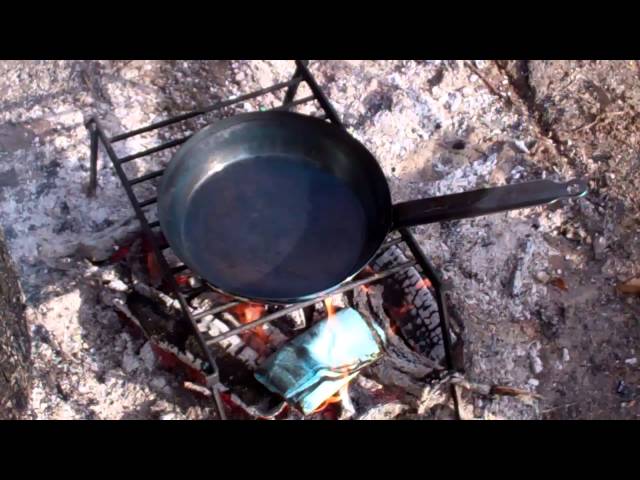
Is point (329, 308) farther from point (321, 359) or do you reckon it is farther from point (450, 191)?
point (450, 191)

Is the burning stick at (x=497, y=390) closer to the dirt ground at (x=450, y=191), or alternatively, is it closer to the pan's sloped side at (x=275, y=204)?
the dirt ground at (x=450, y=191)

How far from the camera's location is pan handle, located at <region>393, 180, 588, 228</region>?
75.6 inches

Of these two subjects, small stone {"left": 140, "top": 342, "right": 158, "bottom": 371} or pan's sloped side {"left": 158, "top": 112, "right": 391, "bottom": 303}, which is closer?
pan's sloped side {"left": 158, "top": 112, "right": 391, "bottom": 303}

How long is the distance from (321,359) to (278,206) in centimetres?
57

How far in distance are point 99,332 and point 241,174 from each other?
82 cm

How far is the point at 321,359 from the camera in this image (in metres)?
2.47

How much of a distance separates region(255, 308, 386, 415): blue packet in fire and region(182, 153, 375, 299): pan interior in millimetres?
349

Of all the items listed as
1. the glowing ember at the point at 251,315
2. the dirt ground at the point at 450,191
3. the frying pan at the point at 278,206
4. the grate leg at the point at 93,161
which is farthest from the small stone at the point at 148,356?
the grate leg at the point at 93,161

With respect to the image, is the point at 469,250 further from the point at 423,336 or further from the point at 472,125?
the point at 472,125

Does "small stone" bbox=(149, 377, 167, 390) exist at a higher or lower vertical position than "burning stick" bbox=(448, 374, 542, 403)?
higher

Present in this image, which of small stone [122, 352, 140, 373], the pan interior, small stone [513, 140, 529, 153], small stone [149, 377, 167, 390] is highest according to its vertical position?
small stone [513, 140, 529, 153]

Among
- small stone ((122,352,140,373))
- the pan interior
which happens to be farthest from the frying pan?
small stone ((122,352,140,373))

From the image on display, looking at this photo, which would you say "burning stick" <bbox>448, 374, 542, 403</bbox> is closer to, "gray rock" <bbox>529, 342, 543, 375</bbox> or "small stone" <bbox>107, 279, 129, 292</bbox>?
"gray rock" <bbox>529, 342, 543, 375</bbox>

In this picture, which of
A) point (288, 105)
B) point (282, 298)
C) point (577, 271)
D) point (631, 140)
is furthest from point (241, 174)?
point (631, 140)
